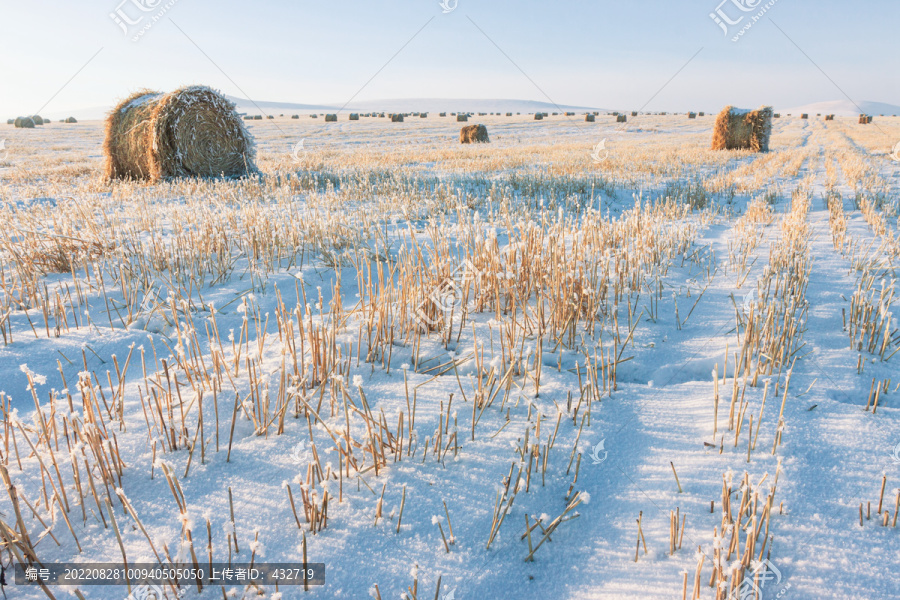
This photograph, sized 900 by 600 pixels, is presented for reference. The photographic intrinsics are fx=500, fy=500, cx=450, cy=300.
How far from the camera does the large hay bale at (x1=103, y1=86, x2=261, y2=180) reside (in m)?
9.99

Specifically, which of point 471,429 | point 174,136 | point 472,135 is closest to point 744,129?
point 472,135

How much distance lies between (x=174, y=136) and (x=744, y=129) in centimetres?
1912

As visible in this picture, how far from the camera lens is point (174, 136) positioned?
32.9 feet

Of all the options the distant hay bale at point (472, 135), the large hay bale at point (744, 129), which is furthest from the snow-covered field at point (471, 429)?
the distant hay bale at point (472, 135)

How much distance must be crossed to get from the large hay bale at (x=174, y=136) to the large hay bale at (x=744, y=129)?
17.5m

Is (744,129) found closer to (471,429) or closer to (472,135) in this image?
(472,135)

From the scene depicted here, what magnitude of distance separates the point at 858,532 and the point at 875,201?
740 centimetres

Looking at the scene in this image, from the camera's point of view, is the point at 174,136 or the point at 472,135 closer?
the point at 174,136

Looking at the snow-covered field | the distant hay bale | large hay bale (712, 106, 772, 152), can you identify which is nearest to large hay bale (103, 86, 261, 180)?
the snow-covered field

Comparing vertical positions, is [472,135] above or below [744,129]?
above

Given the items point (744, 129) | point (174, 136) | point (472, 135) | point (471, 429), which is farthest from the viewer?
point (472, 135)

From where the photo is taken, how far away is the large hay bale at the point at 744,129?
18.8 metres

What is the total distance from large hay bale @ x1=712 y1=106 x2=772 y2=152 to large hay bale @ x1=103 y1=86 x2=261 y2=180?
57.3ft

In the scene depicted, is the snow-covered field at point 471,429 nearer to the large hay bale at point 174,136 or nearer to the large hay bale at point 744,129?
the large hay bale at point 174,136
